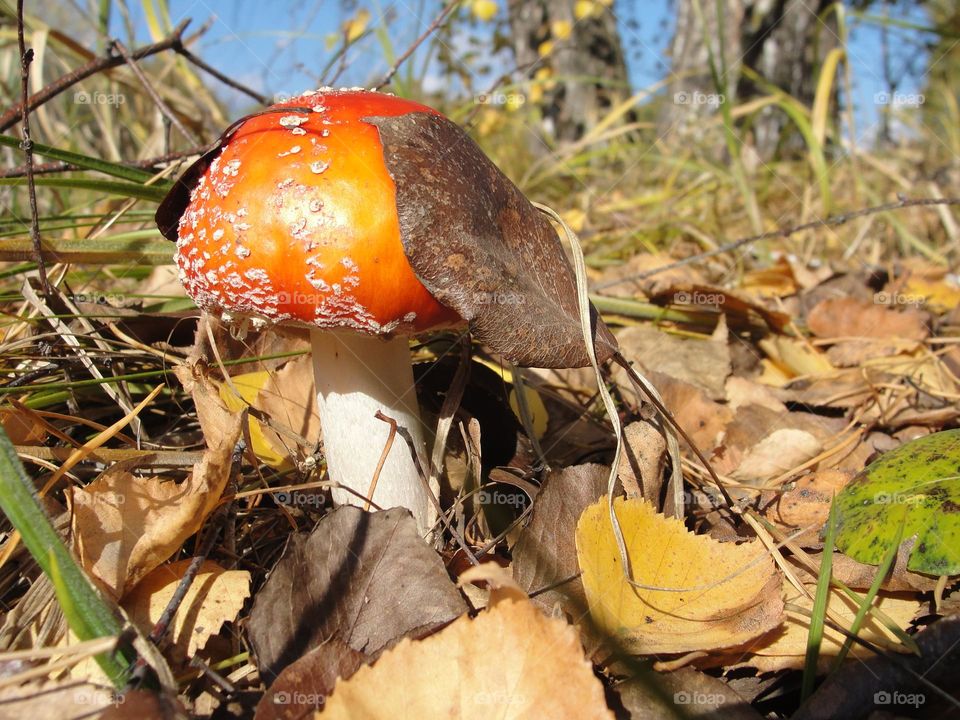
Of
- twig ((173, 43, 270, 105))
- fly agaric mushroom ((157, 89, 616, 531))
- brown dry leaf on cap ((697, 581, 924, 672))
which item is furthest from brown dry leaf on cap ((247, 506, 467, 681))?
twig ((173, 43, 270, 105))

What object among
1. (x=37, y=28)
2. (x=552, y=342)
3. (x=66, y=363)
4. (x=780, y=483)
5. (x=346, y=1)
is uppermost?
(x=346, y=1)

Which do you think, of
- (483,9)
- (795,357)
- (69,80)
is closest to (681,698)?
(795,357)

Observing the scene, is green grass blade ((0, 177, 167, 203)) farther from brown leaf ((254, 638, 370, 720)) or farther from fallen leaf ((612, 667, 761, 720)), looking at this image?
fallen leaf ((612, 667, 761, 720))

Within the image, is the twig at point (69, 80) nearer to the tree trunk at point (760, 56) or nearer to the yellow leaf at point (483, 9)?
the yellow leaf at point (483, 9)

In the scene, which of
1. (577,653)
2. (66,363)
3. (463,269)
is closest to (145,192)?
(66,363)

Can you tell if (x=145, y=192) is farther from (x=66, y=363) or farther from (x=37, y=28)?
(x=37, y=28)
